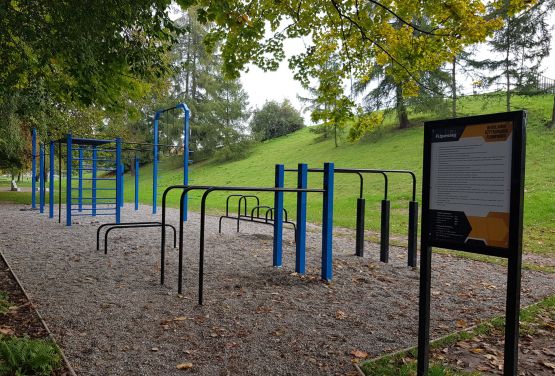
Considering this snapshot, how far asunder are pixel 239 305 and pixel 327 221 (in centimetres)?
143

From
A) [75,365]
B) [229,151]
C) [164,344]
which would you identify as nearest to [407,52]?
[164,344]

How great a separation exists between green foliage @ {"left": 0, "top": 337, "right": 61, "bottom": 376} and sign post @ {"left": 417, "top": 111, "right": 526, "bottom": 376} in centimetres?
218

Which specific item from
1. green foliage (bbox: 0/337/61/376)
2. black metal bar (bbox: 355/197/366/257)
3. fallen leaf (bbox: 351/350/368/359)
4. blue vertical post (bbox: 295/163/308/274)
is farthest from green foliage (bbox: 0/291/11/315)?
black metal bar (bbox: 355/197/366/257)

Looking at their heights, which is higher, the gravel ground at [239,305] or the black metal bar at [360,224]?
the black metal bar at [360,224]

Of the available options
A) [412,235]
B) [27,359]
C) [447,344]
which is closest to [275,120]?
[412,235]

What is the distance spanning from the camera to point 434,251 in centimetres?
700

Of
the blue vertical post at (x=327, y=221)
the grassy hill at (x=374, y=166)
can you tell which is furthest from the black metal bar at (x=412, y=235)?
the grassy hill at (x=374, y=166)

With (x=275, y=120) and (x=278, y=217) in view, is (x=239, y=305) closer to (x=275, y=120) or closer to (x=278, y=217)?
(x=278, y=217)

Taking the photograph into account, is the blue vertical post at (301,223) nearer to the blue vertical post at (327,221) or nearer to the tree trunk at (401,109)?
the blue vertical post at (327,221)

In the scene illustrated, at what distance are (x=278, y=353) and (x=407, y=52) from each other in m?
4.99

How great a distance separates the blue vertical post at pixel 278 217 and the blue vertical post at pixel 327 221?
65 centimetres

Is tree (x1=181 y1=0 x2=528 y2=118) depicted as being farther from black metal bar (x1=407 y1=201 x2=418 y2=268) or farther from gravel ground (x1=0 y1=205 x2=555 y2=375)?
gravel ground (x1=0 y1=205 x2=555 y2=375)

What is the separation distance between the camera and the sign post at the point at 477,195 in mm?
2113

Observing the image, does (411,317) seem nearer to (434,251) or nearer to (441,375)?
(441,375)
